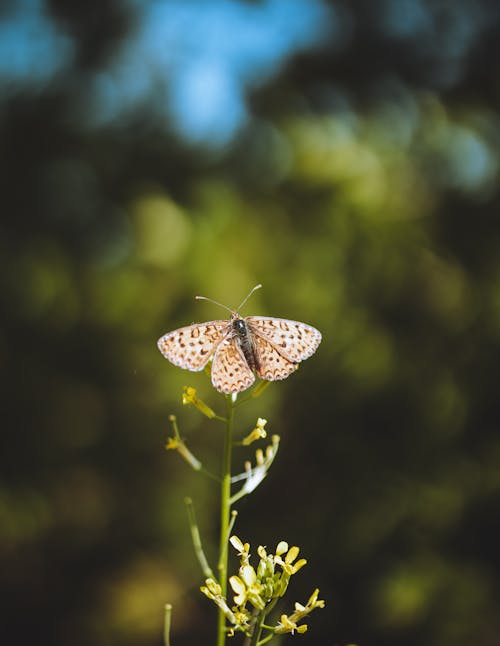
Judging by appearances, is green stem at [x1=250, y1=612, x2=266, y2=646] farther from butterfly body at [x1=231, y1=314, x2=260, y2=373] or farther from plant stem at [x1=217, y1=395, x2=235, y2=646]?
butterfly body at [x1=231, y1=314, x2=260, y2=373]

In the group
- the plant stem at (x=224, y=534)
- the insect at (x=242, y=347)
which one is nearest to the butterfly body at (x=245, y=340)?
the insect at (x=242, y=347)

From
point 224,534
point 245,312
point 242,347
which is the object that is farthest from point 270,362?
point 245,312

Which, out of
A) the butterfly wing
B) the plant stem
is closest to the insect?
the butterfly wing

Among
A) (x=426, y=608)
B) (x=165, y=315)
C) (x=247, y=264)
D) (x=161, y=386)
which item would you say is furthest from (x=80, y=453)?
(x=426, y=608)

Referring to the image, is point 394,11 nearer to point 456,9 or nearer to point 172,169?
point 456,9

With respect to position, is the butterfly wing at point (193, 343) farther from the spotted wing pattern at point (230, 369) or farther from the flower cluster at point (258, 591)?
the flower cluster at point (258, 591)

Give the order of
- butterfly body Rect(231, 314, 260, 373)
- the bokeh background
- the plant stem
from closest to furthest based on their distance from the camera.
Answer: the plant stem
butterfly body Rect(231, 314, 260, 373)
the bokeh background

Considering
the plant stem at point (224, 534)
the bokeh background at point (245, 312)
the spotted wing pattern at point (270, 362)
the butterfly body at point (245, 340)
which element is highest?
the butterfly body at point (245, 340)

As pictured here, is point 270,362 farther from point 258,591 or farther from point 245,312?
point 245,312
